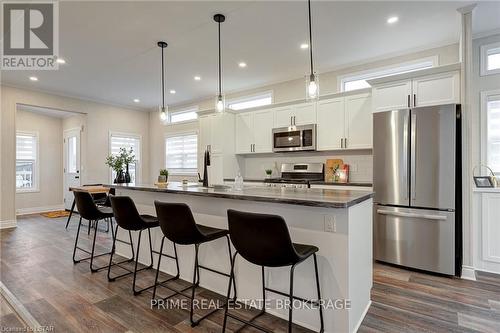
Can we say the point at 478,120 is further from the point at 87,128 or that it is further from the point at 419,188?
the point at 87,128

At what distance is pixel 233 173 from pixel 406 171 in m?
3.34

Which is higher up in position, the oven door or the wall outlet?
the oven door

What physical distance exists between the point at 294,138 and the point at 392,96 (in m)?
1.75

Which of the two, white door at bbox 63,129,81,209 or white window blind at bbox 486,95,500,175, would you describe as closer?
white window blind at bbox 486,95,500,175

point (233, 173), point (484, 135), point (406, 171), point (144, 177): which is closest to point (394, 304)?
point (406, 171)

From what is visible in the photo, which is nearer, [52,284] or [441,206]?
[52,284]

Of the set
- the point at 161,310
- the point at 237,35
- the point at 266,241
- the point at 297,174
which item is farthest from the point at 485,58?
the point at 161,310

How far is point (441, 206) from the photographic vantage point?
3.10 m

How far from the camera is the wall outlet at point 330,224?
6.32ft

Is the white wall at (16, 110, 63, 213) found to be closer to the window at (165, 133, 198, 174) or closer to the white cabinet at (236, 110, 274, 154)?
the window at (165, 133, 198, 174)

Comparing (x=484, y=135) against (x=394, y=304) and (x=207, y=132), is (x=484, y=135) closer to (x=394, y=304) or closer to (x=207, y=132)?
(x=394, y=304)

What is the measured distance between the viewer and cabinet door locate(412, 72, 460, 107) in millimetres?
3154

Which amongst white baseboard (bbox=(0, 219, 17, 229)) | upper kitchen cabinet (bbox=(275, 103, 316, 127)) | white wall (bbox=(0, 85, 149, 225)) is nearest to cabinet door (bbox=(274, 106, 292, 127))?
upper kitchen cabinet (bbox=(275, 103, 316, 127))

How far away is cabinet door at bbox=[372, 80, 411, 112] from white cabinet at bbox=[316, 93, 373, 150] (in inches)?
19.5
